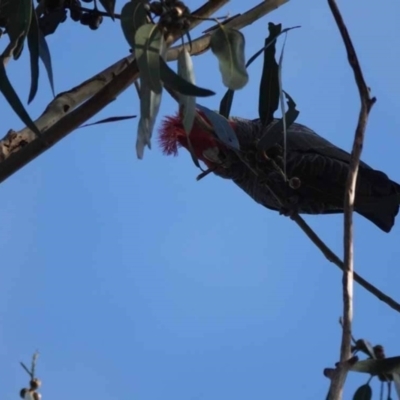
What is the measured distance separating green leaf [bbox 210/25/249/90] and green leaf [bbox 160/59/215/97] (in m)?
0.10

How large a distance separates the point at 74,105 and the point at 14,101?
0.25 m

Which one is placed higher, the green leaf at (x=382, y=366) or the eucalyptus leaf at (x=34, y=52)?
the eucalyptus leaf at (x=34, y=52)

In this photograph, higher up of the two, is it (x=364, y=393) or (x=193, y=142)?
(x=193, y=142)

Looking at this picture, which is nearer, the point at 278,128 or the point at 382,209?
the point at 278,128

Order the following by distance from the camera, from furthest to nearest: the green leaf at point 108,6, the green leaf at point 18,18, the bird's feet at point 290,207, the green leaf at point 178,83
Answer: the bird's feet at point 290,207, the green leaf at point 108,6, the green leaf at point 18,18, the green leaf at point 178,83

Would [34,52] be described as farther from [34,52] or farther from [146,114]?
[146,114]

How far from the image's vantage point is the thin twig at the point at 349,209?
4.03 feet

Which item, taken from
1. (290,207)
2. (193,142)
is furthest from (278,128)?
(193,142)

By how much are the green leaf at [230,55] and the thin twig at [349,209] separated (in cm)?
16

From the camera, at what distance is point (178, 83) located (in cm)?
156

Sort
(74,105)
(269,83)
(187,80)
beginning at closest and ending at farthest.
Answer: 1. (187,80)
2. (74,105)
3. (269,83)

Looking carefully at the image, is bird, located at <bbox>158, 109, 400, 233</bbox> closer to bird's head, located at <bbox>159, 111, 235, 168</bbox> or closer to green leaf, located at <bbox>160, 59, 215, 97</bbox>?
bird's head, located at <bbox>159, 111, 235, 168</bbox>

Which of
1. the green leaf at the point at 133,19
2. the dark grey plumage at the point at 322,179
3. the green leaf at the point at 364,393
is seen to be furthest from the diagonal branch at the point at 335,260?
the dark grey plumage at the point at 322,179

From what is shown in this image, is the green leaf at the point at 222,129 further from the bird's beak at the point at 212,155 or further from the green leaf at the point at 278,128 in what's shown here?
the bird's beak at the point at 212,155
